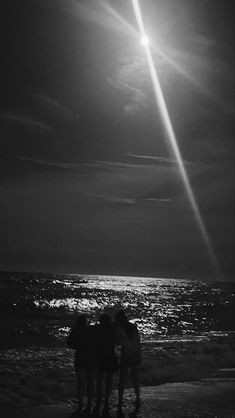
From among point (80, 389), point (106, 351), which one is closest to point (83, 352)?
point (106, 351)

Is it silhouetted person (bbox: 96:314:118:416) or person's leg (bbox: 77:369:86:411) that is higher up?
silhouetted person (bbox: 96:314:118:416)

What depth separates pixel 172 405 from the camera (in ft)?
32.7

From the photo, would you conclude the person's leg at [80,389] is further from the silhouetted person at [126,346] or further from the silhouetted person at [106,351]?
the silhouetted person at [126,346]

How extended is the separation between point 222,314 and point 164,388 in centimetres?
3851

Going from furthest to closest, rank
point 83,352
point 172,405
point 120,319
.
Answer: point 172,405 < point 120,319 < point 83,352

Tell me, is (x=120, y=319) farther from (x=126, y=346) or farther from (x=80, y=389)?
(x=80, y=389)

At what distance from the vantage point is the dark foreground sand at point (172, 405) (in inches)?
364

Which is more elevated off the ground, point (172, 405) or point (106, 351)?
point (106, 351)

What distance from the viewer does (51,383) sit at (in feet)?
43.2

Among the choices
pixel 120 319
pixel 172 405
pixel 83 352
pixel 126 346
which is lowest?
pixel 172 405

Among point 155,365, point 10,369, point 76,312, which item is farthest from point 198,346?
point 76,312

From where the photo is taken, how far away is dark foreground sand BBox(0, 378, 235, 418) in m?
9.25

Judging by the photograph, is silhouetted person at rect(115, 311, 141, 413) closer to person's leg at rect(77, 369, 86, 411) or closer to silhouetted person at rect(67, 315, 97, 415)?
silhouetted person at rect(67, 315, 97, 415)

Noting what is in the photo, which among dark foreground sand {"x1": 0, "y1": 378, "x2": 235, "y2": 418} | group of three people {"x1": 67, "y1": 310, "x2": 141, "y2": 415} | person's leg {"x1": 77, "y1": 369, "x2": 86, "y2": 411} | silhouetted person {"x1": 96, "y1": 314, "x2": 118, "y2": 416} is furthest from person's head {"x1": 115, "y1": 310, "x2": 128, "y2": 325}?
dark foreground sand {"x1": 0, "y1": 378, "x2": 235, "y2": 418}
